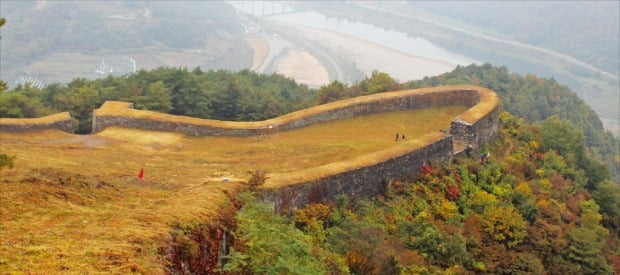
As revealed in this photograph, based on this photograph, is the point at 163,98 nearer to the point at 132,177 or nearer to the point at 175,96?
the point at 175,96

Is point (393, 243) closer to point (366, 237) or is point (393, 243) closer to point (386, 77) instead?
point (366, 237)

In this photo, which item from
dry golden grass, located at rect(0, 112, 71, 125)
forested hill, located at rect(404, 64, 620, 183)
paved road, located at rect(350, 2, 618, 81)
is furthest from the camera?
paved road, located at rect(350, 2, 618, 81)

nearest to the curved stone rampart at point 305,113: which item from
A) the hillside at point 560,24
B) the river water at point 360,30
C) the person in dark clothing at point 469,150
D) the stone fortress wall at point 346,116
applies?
the stone fortress wall at point 346,116

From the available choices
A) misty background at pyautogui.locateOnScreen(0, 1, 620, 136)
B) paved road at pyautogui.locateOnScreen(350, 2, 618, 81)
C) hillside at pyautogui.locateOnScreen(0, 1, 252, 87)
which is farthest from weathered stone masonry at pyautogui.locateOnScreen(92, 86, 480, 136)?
paved road at pyautogui.locateOnScreen(350, 2, 618, 81)

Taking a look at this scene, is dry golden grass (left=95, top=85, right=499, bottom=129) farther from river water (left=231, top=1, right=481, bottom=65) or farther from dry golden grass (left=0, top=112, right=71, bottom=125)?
river water (left=231, top=1, right=481, bottom=65)

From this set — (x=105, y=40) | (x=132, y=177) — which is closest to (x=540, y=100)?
(x=132, y=177)

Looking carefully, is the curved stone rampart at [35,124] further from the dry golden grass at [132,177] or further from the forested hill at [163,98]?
the forested hill at [163,98]

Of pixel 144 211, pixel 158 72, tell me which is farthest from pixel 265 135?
pixel 158 72
